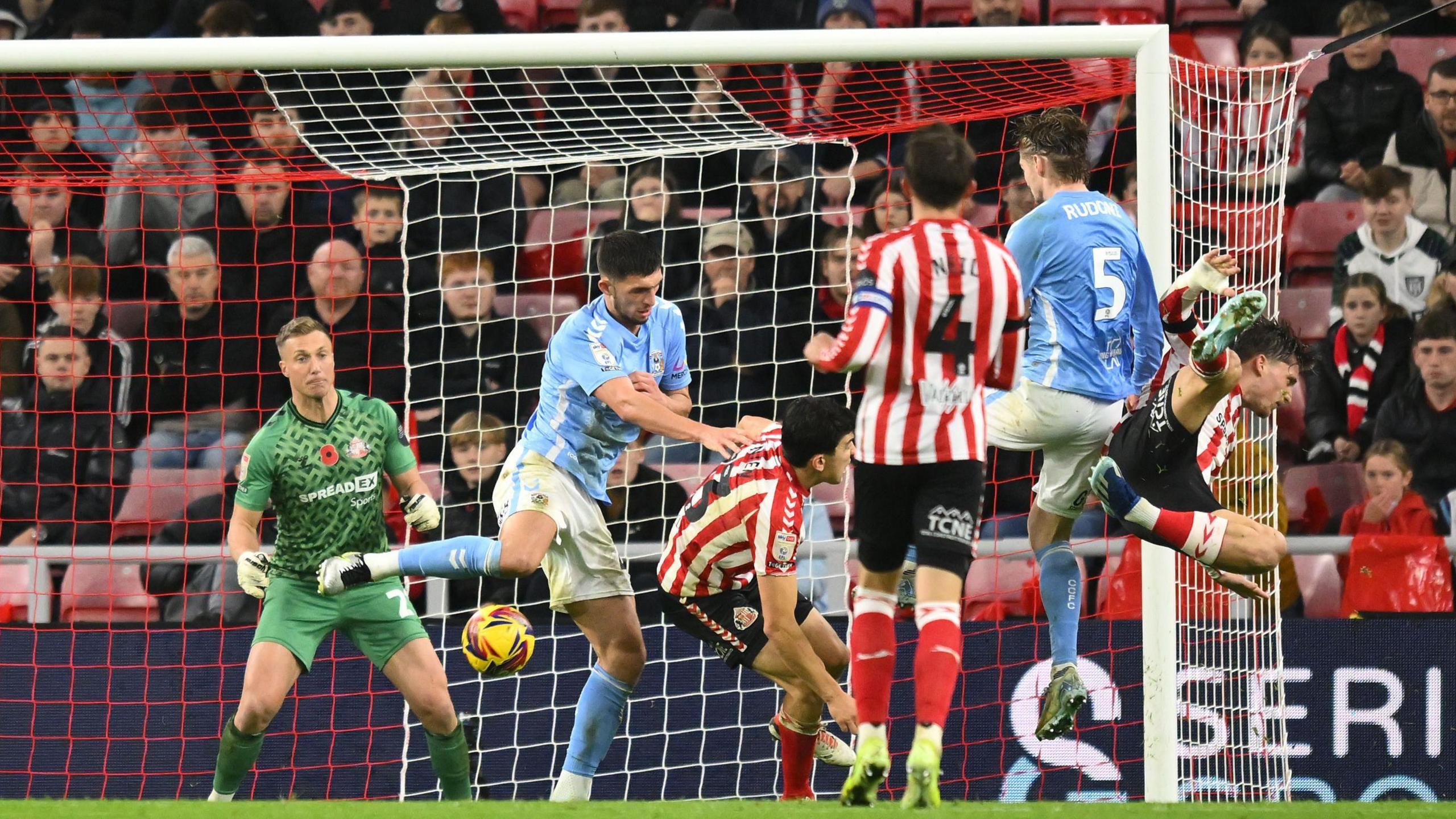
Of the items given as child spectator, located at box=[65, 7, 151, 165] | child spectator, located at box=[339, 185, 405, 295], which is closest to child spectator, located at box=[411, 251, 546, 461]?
child spectator, located at box=[339, 185, 405, 295]

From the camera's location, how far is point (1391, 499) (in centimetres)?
780

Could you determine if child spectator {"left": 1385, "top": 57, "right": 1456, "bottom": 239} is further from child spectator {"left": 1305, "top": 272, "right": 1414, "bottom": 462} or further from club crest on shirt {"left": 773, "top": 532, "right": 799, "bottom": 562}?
club crest on shirt {"left": 773, "top": 532, "right": 799, "bottom": 562}

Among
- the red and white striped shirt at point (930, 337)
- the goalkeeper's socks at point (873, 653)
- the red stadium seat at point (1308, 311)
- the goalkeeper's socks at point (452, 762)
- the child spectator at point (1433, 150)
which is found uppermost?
the child spectator at point (1433, 150)

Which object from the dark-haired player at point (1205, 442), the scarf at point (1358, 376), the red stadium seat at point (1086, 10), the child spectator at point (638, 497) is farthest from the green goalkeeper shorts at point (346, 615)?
the red stadium seat at point (1086, 10)

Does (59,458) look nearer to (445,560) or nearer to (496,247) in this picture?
(496,247)

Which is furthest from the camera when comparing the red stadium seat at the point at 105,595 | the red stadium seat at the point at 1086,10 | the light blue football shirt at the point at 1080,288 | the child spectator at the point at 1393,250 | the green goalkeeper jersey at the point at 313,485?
the red stadium seat at the point at 1086,10

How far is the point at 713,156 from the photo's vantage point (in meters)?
9.24

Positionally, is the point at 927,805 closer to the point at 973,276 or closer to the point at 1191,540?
the point at 973,276

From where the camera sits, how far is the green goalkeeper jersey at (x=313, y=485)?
650cm

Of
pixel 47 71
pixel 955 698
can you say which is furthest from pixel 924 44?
pixel 47 71

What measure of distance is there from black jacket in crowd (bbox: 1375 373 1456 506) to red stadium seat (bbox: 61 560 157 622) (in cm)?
618

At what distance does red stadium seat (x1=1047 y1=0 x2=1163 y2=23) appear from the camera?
9.88 m

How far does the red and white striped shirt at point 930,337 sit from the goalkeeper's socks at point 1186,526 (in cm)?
130

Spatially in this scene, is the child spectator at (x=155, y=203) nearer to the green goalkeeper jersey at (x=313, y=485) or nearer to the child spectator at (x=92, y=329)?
the child spectator at (x=92, y=329)
